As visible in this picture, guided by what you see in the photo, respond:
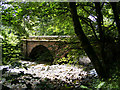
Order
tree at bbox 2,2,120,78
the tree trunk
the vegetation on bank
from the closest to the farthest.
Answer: the vegetation on bank < tree at bbox 2,2,120,78 < the tree trunk

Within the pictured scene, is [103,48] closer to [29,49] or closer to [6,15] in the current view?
[6,15]

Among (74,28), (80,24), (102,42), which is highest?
(80,24)

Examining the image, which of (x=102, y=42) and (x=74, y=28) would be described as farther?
(x=102, y=42)

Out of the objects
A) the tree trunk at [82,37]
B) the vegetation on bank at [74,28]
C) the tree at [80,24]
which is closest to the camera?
the vegetation on bank at [74,28]

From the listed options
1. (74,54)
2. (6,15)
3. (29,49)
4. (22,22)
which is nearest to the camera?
(6,15)

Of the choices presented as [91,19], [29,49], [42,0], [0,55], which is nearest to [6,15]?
[0,55]

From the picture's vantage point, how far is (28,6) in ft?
10.4

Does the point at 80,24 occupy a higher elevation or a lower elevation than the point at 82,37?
higher

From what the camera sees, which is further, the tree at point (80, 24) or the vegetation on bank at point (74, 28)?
the tree at point (80, 24)

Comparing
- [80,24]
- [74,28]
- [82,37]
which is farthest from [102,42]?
[74,28]

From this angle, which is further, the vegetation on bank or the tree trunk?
the tree trunk

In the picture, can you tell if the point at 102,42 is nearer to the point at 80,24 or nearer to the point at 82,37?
the point at 82,37

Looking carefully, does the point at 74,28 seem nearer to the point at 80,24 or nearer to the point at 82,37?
the point at 80,24

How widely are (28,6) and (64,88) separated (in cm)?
309
